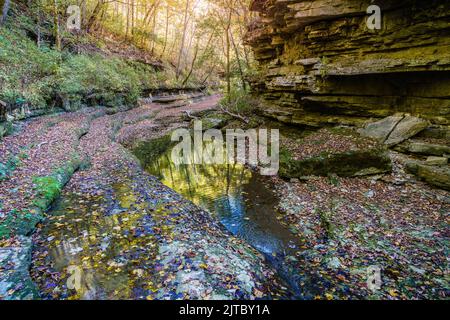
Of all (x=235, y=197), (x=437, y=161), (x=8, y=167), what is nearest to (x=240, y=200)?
(x=235, y=197)

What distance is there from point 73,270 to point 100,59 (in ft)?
87.2

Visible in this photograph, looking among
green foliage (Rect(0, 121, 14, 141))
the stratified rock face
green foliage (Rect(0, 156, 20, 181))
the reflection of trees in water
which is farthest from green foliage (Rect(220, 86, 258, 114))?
green foliage (Rect(0, 156, 20, 181))

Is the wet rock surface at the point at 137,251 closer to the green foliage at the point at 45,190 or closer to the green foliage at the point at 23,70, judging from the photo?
the green foliage at the point at 45,190

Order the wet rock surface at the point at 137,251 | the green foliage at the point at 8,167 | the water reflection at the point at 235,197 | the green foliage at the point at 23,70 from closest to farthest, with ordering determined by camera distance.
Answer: the wet rock surface at the point at 137,251, the water reflection at the point at 235,197, the green foliage at the point at 8,167, the green foliage at the point at 23,70

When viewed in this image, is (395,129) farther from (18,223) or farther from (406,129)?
(18,223)

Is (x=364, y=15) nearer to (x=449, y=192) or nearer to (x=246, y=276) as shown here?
(x=449, y=192)

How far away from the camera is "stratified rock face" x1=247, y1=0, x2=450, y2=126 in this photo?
11234 millimetres

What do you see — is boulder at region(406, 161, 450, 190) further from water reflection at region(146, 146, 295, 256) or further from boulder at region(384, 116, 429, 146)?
water reflection at region(146, 146, 295, 256)

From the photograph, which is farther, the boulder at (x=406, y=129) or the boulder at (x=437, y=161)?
the boulder at (x=406, y=129)

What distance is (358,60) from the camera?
13664mm

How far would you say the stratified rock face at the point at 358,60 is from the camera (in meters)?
11.2

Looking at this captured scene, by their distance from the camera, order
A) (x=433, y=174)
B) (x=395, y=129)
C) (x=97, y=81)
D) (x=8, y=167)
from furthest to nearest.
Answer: (x=97, y=81) → (x=395, y=129) → (x=433, y=174) → (x=8, y=167)

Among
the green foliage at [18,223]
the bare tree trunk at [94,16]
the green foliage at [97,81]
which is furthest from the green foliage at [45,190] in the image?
the bare tree trunk at [94,16]
